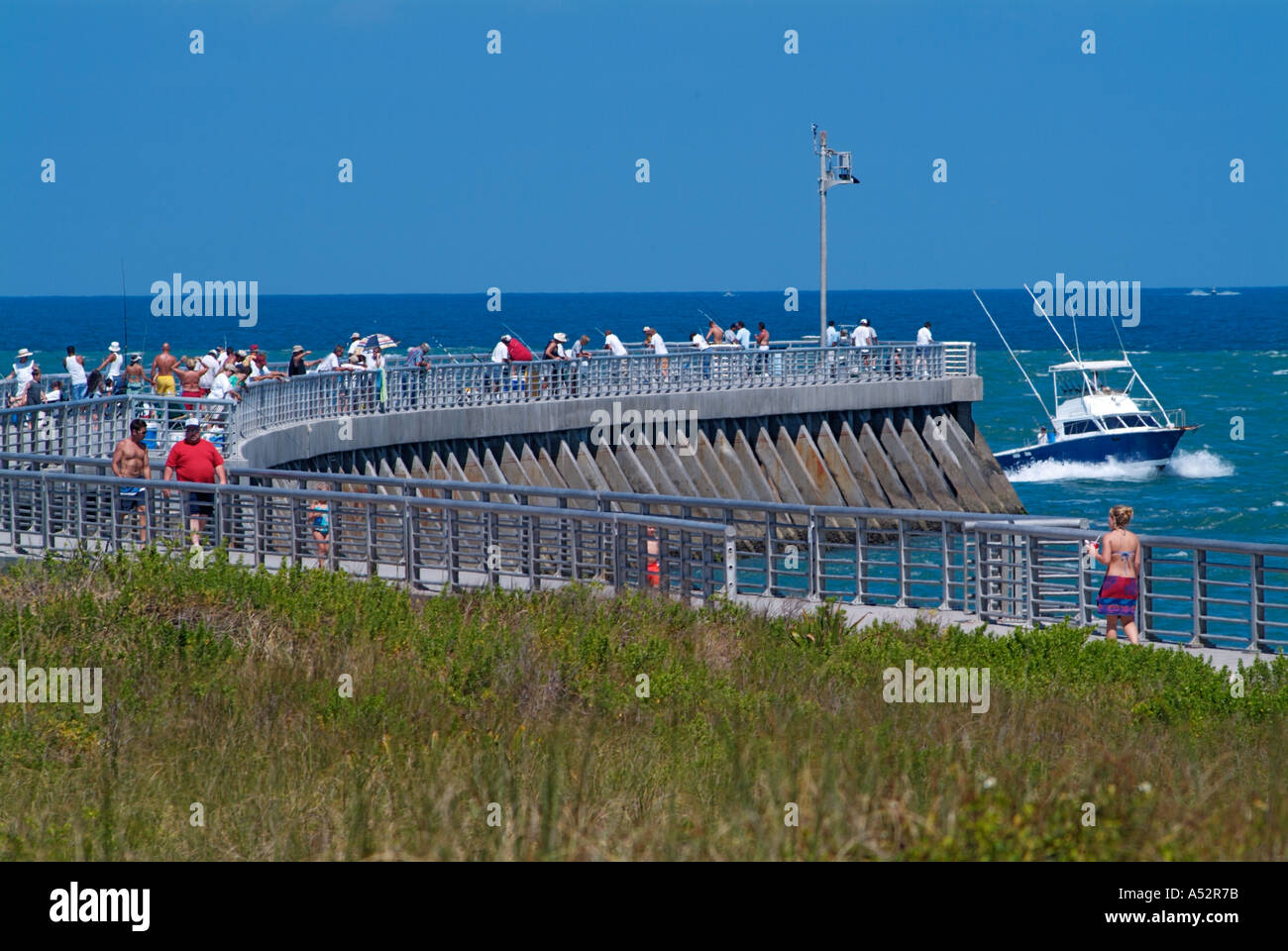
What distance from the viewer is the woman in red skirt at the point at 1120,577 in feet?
42.4

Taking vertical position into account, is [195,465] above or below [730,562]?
above

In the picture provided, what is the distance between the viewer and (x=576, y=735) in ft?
29.4

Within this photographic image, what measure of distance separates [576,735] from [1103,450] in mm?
46316

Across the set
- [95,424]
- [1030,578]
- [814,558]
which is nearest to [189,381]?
[95,424]

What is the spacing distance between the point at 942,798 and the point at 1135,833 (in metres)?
0.75

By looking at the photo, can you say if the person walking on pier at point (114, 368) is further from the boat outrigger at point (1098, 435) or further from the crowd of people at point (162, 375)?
the boat outrigger at point (1098, 435)

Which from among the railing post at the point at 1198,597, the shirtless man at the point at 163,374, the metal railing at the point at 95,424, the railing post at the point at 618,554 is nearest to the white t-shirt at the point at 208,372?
the shirtless man at the point at 163,374

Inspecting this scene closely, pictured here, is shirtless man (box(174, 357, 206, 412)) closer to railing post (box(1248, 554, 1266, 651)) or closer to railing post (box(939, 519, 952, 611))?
railing post (box(939, 519, 952, 611))

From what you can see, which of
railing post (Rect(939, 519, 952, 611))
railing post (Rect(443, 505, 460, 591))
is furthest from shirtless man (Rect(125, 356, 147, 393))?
railing post (Rect(939, 519, 952, 611))

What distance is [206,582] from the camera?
13234 millimetres

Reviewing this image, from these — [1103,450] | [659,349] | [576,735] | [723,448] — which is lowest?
[576,735]

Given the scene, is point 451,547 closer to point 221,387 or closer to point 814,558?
point 814,558

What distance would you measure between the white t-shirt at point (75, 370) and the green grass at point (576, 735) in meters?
16.2
